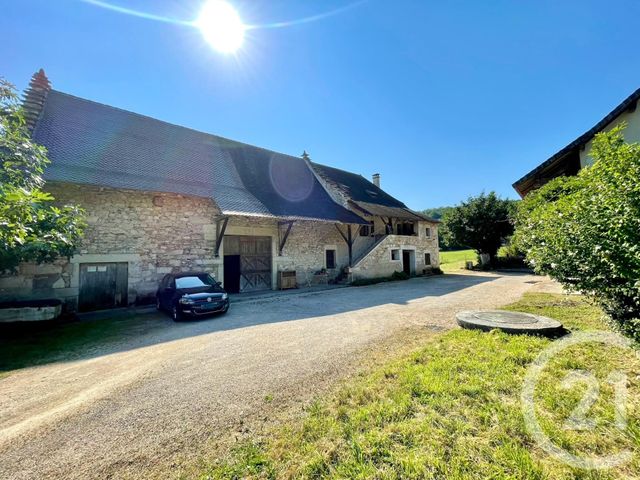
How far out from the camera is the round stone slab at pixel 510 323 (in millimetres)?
4871

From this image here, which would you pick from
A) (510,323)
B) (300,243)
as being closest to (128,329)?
(510,323)

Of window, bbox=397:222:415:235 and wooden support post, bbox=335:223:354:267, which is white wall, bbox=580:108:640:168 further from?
window, bbox=397:222:415:235

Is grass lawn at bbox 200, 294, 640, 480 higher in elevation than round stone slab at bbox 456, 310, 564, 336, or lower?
lower

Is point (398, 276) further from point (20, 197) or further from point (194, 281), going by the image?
point (20, 197)

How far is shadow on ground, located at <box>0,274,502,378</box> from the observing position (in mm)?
5285

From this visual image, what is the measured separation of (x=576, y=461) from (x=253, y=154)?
57.4ft

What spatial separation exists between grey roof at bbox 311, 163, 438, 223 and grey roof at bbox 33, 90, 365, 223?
199cm

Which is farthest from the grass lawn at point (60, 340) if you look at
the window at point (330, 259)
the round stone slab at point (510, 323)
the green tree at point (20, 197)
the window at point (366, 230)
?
the window at point (366, 230)

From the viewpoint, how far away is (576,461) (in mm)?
2094

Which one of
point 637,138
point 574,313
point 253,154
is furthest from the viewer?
point 253,154

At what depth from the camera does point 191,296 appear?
7613mm

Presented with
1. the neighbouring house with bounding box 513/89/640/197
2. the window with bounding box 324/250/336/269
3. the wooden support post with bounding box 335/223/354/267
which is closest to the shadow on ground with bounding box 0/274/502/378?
the neighbouring house with bounding box 513/89/640/197

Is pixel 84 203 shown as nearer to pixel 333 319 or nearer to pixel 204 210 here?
pixel 204 210

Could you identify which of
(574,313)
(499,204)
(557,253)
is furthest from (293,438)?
(499,204)
